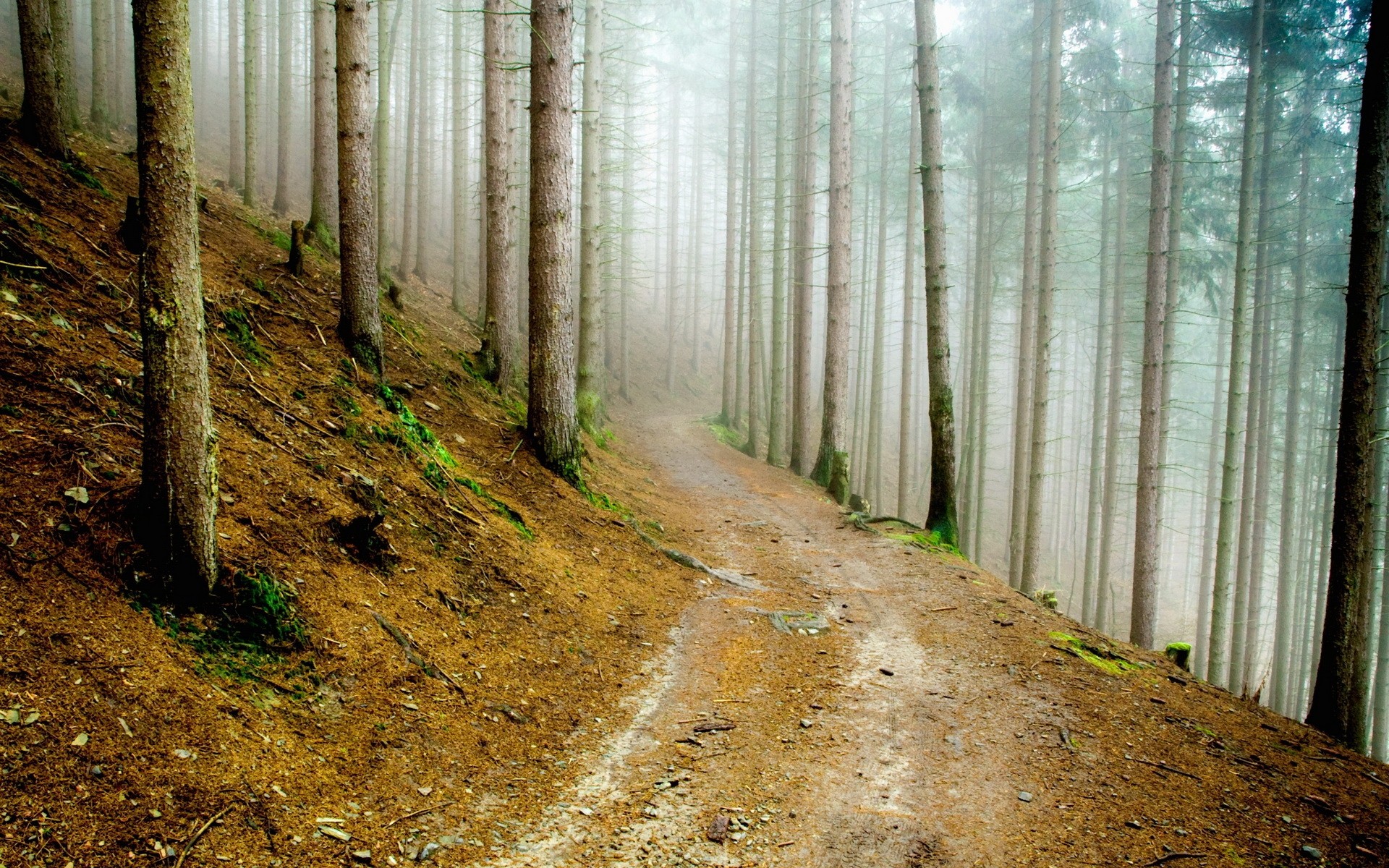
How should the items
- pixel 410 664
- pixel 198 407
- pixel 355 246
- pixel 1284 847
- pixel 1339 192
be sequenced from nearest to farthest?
pixel 198 407 < pixel 1284 847 < pixel 410 664 < pixel 355 246 < pixel 1339 192

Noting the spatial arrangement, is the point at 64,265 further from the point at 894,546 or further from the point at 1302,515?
the point at 1302,515

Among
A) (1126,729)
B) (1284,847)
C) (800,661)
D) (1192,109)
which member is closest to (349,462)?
(800,661)

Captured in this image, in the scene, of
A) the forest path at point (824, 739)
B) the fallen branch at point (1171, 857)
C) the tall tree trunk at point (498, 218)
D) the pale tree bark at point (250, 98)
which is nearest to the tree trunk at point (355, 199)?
the tall tree trunk at point (498, 218)

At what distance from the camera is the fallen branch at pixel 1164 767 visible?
432 cm

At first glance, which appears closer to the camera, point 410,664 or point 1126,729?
point 410,664

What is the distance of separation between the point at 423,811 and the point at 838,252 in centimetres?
1281

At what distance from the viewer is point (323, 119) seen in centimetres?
1058

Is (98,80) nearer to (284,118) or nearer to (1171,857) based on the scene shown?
(284,118)

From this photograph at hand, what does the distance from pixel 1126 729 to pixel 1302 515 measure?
25672 mm

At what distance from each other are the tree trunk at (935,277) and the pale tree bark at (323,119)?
9506 millimetres

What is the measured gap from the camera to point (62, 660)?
109 inches

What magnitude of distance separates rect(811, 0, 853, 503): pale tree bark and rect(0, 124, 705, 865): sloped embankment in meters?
7.32

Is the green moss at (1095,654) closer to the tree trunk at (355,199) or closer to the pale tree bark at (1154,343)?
the pale tree bark at (1154,343)

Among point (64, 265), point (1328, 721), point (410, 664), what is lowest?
point (1328, 721)
